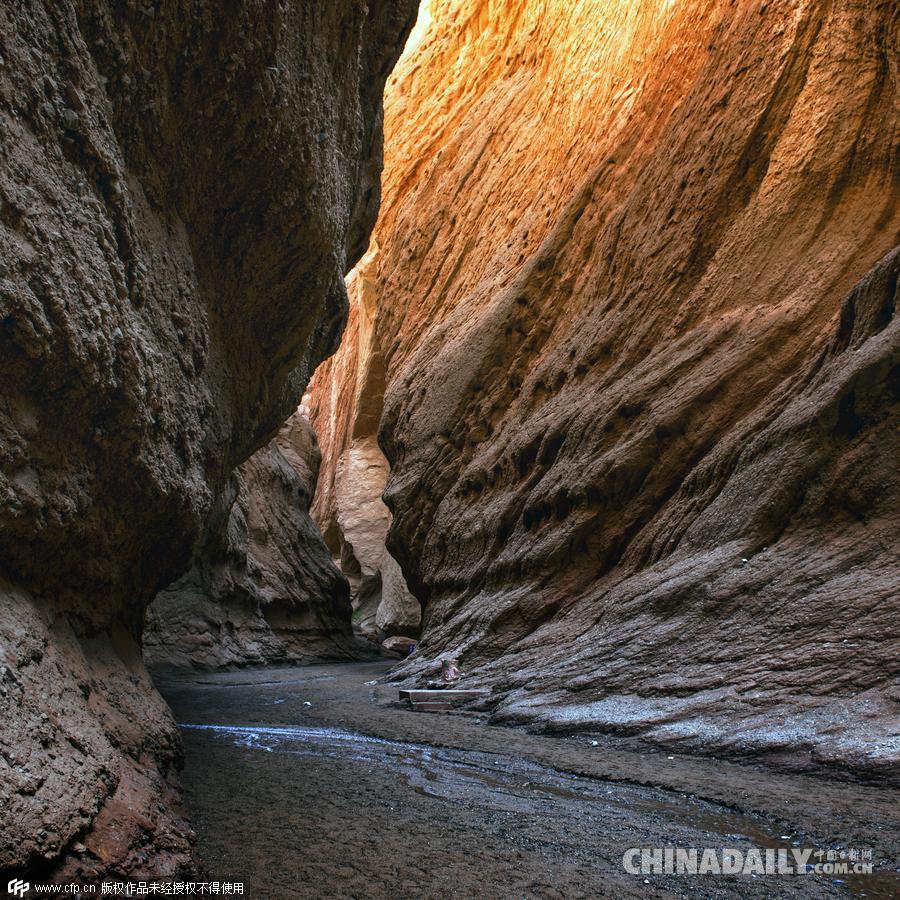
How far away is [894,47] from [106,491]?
11.3 m

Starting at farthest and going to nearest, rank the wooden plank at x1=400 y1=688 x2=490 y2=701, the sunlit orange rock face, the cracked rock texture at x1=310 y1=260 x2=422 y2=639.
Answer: the cracked rock texture at x1=310 y1=260 x2=422 y2=639 < the wooden plank at x1=400 y1=688 x2=490 y2=701 < the sunlit orange rock face

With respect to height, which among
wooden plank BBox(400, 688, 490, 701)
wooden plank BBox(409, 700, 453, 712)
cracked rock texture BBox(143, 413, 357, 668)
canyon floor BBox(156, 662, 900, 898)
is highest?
cracked rock texture BBox(143, 413, 357, 668)

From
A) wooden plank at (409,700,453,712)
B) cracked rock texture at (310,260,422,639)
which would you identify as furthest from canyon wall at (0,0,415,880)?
cracked rock texture at (310,260,422,639)

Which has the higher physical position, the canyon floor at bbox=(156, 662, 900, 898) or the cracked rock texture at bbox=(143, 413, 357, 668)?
the cracked rock texture at bbox=(143, 413, 357, 668)

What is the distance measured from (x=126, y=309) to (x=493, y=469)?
1103 centimetres

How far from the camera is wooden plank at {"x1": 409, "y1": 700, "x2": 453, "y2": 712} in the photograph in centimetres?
917

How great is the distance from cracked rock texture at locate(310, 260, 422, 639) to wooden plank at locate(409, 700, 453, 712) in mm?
15648

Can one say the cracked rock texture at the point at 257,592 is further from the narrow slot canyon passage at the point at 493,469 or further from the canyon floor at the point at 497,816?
the canyon floor at the point at 497,816

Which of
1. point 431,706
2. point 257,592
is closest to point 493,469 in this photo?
point 431,706

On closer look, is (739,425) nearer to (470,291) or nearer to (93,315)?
(93,315)

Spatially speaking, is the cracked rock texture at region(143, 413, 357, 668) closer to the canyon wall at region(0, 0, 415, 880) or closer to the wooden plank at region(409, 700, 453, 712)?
the wooden plank at region(409, 700, 453, 712)

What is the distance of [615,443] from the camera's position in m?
11.4

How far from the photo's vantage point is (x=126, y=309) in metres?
4.32

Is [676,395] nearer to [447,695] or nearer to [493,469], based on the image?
[493,469]
